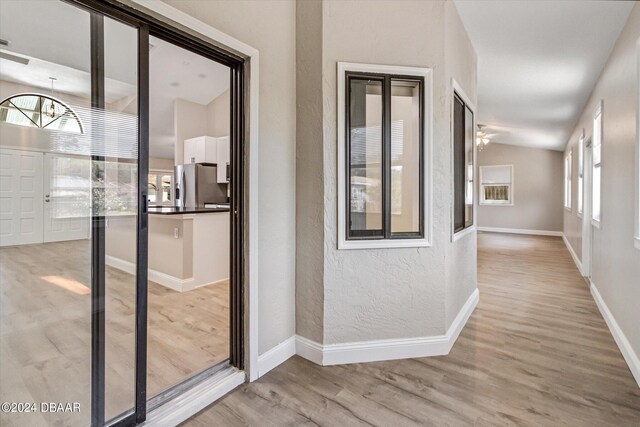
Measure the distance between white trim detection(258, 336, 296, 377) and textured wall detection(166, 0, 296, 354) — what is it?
0.04 meters

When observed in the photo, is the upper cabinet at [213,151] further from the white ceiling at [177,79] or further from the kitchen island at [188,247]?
the kitchen island at [188,247]

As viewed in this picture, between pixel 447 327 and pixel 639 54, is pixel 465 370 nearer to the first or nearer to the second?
pixel 447 327

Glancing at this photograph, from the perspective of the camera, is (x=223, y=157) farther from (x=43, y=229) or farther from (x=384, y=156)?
(x=43, y=229)

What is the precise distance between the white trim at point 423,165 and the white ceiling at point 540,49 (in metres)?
0.91

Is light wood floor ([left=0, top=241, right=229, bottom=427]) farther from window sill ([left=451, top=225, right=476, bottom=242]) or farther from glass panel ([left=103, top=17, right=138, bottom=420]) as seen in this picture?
window sill ([left=451, top=225, right=476, bottom=242])

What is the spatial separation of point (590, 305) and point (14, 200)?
493cm

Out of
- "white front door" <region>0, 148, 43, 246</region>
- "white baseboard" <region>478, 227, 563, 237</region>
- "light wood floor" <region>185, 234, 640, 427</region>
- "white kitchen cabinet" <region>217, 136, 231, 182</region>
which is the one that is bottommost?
"light wood floor" <region>185, 234, 640, 427</region>

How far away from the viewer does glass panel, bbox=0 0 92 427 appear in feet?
4.03

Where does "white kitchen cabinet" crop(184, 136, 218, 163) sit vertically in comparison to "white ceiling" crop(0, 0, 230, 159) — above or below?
Result: above

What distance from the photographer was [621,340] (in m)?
2.47

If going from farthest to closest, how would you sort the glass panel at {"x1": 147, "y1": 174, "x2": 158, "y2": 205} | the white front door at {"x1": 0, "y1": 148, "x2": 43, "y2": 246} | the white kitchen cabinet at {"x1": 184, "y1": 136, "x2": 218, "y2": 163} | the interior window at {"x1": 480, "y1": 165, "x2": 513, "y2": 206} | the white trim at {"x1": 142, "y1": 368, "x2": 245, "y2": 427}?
the interior window at {"x1": 480, "y1": 165, "x2": 513, "y2": 206} < the glass panel at {"x1": 147, "y1": 174, "x2": 158, "y2": 205} < the white kitchen cabinet at {"x1": 184, "y1": 136, "x2": 218, "y2": 163} < the white trim at {"x1": 142, "y1": 368, "x2": 245, "y2": 427} < the white front door at {"x1": 0, "y1": 148, "x2": 43, "y2": 246}

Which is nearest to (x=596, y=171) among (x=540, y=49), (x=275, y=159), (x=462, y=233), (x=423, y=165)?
(x=540, y=49)

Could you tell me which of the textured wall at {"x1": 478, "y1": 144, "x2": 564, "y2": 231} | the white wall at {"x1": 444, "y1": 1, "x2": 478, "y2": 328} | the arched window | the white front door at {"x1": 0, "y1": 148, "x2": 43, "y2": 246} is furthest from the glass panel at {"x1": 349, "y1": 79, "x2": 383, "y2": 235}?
the textured wall at {"x1": 478, "y1": 144, "x2": 564, "y2": 231}

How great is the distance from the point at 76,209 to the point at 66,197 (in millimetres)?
64
